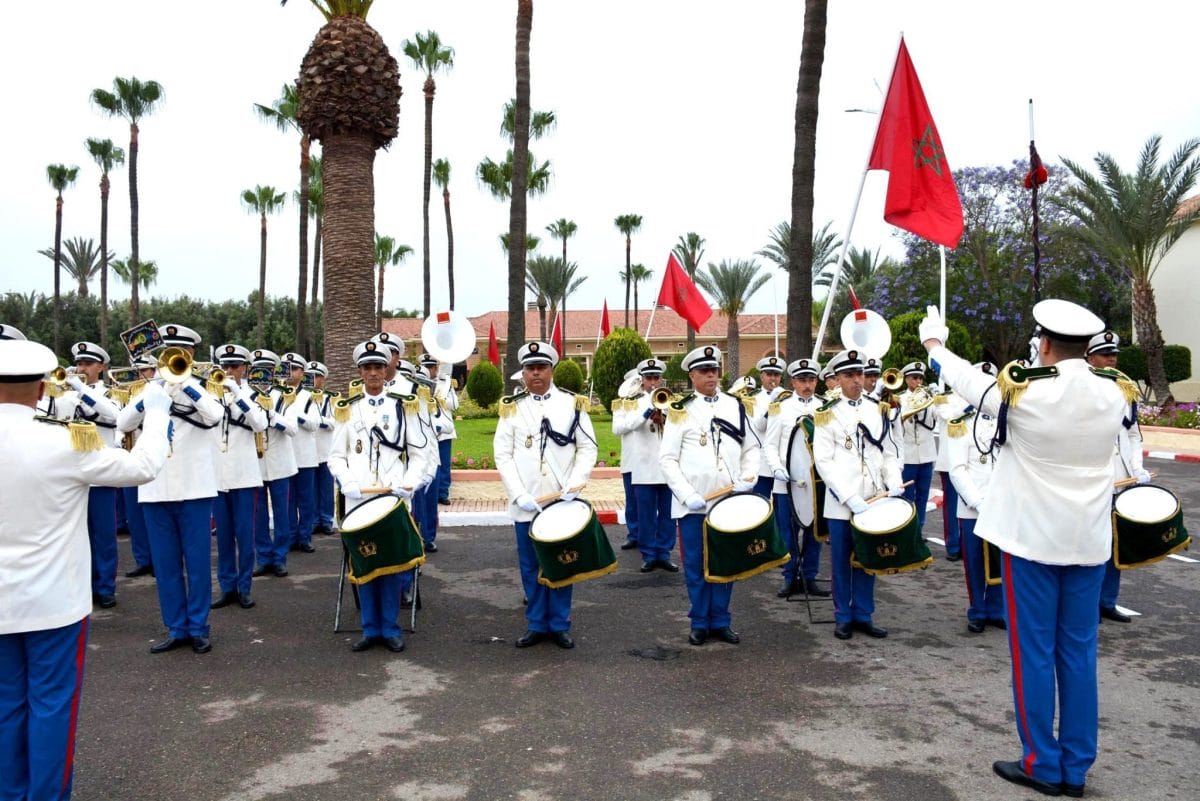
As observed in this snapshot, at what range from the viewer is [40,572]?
3.56 m

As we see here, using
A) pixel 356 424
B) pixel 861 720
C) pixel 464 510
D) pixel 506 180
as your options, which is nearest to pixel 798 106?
pixel 464 510

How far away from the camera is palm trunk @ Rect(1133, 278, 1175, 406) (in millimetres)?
27047

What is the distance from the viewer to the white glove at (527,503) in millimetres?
6219

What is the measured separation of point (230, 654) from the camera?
6.16 metres

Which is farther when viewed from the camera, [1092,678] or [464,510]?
[464,510]

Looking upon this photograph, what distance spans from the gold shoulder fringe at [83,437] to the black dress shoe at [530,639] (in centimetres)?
335

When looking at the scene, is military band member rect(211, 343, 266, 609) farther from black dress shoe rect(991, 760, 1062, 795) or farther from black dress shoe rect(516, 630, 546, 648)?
black dress shoe rect(991, 760, 1062, 795)

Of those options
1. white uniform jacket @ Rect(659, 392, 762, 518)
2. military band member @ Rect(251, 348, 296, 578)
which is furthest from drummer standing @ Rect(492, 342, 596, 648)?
military band member @ Rect(251, 348, 296, 578)

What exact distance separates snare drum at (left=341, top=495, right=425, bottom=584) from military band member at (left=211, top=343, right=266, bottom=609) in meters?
1.92

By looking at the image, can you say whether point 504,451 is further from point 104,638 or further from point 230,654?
point 104,638

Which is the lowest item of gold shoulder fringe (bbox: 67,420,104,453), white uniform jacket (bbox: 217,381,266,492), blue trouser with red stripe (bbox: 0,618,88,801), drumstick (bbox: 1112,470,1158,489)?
blue trouser with red stripe (bbox: 0,618,88,801)

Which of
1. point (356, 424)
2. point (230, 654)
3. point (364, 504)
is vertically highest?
point (356, 424)

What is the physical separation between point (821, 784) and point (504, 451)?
3277mm

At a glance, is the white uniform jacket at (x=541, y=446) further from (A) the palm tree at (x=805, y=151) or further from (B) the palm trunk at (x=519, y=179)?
(B) the palm trunk at (x=519, y=179)
